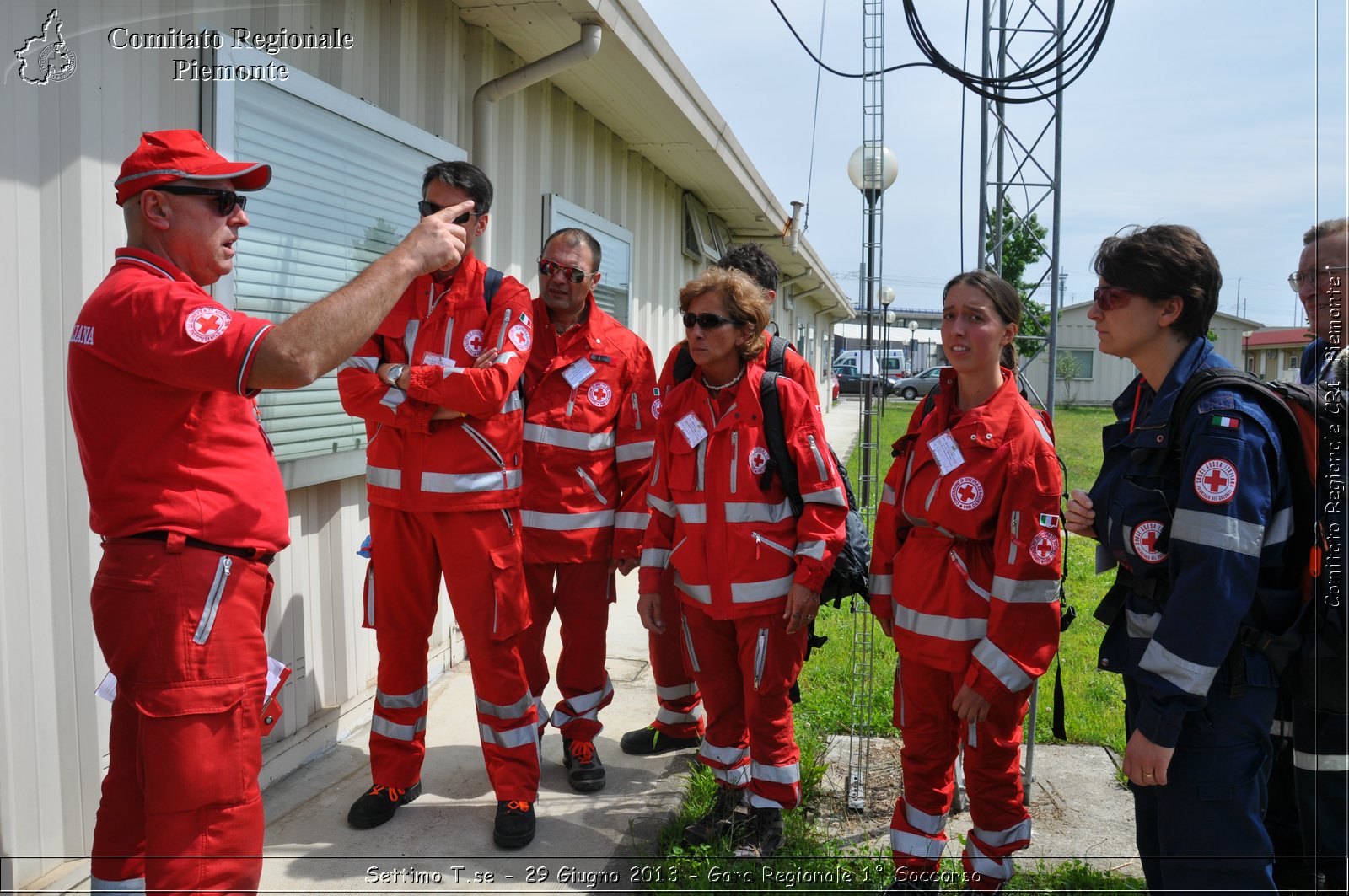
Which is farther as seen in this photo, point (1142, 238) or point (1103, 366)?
point (1103, 366)

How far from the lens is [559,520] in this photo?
3984 millimetres

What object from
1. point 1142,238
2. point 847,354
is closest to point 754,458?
point 1142,238

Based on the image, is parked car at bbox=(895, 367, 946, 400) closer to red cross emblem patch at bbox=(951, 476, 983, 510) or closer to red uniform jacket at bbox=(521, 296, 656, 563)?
red uniform jacket at bbox=(521, 296, 656, 563)

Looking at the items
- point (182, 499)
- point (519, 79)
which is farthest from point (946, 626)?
point (519, 79)

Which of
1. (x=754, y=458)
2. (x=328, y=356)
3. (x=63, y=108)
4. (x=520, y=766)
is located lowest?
(x=520, y=766)

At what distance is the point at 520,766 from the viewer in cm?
355

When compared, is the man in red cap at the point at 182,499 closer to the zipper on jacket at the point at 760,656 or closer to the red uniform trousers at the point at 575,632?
the zipper on jacket at the point at 760,656

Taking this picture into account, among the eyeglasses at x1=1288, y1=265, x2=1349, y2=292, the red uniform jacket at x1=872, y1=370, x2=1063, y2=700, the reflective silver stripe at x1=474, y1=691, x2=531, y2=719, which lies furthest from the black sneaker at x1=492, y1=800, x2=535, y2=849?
the eyeglasses at x1=1288, y1=265, x2=1349, y2=292

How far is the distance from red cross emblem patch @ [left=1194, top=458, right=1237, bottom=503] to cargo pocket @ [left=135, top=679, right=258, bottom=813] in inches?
92.2

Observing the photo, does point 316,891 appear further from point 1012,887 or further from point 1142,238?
point 1142,238

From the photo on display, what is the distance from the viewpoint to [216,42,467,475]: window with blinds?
3.57 metres

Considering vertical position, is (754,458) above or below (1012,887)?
above

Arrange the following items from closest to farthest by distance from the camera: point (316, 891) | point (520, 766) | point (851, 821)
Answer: point (316, 891), point (520, 766), point (851, 821)

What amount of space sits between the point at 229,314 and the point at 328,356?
0.24 metres
